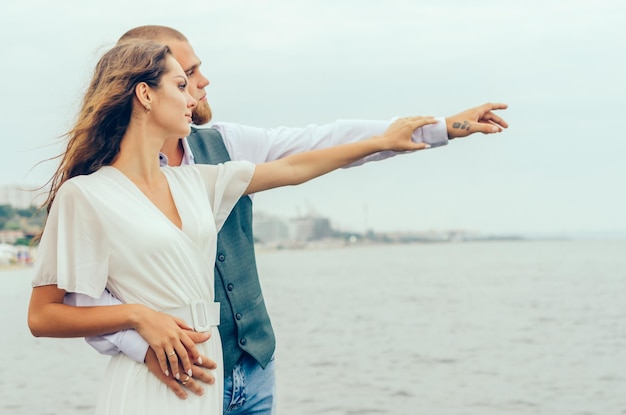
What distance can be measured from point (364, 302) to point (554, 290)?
6.62 m

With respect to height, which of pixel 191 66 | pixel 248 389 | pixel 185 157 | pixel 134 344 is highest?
pixel 191 66

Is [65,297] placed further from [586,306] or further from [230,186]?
[586,306]

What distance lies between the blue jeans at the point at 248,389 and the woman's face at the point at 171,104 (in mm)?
621

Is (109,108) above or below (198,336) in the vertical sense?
above

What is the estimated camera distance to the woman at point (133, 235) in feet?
6.31

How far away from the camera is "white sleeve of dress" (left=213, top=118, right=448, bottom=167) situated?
98.0 inches

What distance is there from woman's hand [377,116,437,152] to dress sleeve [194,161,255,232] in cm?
33

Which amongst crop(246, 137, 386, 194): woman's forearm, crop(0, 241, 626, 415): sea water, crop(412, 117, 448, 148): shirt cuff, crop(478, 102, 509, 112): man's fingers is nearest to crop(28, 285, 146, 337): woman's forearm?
crop(246, 137, 386, 194): woman's forearm

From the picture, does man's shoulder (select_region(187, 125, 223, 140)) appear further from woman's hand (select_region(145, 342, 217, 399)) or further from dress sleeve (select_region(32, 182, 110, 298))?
woman's hand (select_region(145, 342, 217, 399))

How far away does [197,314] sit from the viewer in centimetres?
199

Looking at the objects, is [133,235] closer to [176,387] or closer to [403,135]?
[176,387]

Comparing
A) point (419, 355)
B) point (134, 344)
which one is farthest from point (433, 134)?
point (419, 355)

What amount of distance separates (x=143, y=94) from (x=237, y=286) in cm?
57

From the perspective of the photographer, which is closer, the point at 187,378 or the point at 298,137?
the point at 187,378
